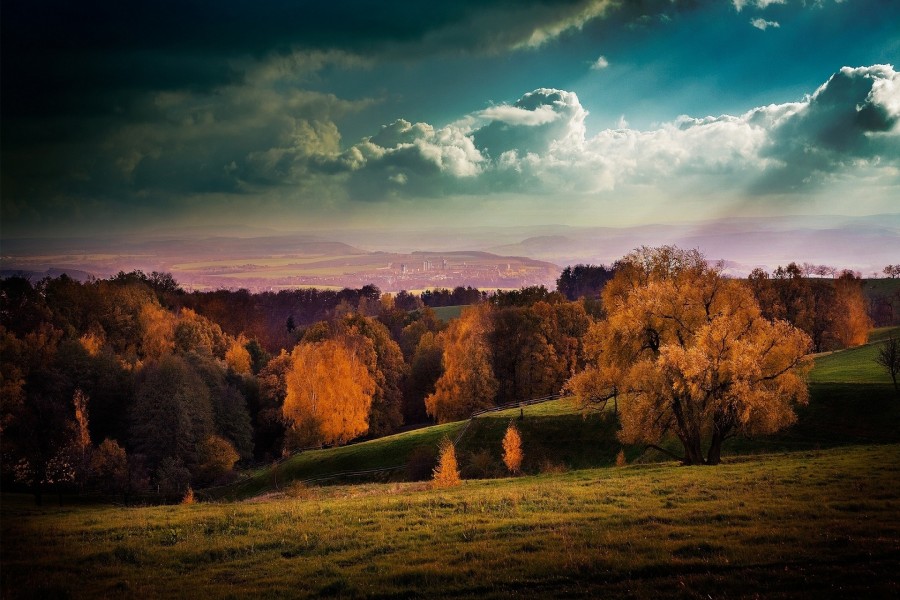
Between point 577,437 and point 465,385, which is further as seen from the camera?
point 465,385

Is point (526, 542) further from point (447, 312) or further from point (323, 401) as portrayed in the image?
point (447, 312)

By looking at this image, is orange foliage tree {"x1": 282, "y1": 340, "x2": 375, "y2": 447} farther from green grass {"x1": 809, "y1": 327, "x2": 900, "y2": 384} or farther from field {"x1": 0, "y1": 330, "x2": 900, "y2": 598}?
green grass {"x1": 809, "y1": 327, "x2": 900, "y2": 384}

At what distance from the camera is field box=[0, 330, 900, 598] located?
1306cm

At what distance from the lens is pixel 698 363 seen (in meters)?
30.2

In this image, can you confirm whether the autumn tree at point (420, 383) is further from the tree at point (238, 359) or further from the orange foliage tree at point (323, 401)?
the tree at point (238, 359)

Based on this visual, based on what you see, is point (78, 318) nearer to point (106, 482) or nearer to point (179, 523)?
point (106, 482)

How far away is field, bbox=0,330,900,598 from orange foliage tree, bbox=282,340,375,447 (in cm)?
4041

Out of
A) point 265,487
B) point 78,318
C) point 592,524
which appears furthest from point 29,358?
point 592,524

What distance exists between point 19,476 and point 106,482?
8627 millimetres

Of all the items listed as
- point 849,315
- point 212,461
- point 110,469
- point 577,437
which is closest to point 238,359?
point 212,461

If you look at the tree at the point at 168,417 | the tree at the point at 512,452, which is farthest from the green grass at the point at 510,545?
the tree at the point at 168,417

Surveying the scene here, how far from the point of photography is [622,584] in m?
12.7

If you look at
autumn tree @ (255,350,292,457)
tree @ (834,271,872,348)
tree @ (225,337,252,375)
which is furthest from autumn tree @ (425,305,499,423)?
tree @ (834,271,872,348)

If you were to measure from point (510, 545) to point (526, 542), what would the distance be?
52 centimetres
